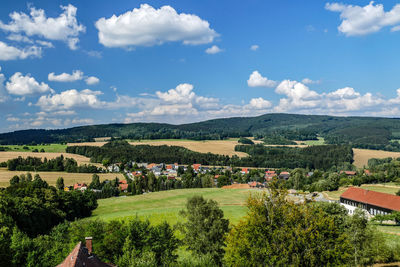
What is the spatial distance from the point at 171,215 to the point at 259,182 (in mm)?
82027

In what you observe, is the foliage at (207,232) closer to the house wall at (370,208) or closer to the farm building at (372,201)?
the farm building at (372,201)

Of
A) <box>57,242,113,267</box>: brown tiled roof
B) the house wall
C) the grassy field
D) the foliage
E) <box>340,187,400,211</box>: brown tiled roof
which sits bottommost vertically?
the grassy field

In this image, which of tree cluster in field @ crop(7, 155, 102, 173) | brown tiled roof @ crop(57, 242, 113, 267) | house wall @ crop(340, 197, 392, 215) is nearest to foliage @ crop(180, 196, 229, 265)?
brown tiled roof @ crop(57, 242, 113, 267)

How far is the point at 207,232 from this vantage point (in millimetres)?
35812

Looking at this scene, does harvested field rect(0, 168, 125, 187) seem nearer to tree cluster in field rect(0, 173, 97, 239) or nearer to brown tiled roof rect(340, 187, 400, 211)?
tree cluster in field rect(0, 173, 97, 239)

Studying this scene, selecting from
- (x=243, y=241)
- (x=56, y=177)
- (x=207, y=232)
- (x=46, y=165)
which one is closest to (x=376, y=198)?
(x=207, y=232)

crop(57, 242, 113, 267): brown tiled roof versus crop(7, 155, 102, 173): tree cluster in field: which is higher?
crop(57, 242, 113, 267): brown tiled roof

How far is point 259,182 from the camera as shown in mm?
144000

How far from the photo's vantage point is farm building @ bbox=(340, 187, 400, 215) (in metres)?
72.1

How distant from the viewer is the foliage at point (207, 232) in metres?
35.1

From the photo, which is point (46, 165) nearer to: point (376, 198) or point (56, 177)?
point (56, 177)

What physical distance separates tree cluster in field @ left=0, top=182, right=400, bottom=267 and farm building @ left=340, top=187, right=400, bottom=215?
3293 centimetres

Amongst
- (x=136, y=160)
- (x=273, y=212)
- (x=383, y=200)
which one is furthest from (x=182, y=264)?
(x=136, y=160)

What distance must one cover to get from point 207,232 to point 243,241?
1347cm
